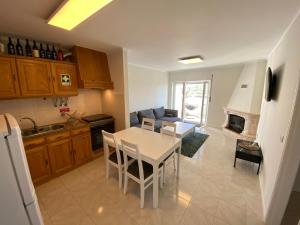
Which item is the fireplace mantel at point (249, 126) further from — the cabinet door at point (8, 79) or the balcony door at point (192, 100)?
the cabinet door at point (8, 79)

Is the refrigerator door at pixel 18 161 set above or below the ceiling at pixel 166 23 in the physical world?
below

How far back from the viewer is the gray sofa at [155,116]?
4.31m

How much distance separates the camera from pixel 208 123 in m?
5.55

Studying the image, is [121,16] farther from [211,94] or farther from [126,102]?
[211,94]

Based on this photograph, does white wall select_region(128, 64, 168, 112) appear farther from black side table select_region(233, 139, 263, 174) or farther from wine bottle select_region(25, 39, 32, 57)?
black side table select_region(233, 139, 263, 174)

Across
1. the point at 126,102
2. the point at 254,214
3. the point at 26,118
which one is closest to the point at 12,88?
the point at 26,118

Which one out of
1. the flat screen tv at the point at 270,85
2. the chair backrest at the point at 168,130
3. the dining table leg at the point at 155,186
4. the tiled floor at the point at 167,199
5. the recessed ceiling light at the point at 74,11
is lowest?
the tiled floor at the point at 167,199

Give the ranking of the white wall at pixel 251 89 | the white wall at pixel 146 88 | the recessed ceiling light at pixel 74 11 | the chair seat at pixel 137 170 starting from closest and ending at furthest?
the recessed ceiling light at pixel 74 11
the chair seat at pixel 137 170
the white wall at pixel 251 89
the white wall at pixel 146 88

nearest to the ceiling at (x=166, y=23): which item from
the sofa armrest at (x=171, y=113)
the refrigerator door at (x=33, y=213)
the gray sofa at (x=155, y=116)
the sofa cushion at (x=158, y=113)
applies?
the refrigerator door at (x=33, y=213)

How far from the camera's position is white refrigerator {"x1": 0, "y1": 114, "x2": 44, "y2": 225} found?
815 mm

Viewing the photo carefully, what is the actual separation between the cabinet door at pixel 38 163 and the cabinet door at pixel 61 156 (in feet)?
0.25

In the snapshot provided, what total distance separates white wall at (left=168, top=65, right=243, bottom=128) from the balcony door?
25 cm

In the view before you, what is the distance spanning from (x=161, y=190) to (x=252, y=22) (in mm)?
2754

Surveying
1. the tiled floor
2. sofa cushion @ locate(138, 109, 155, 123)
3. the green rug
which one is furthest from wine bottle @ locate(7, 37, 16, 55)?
the green rug
